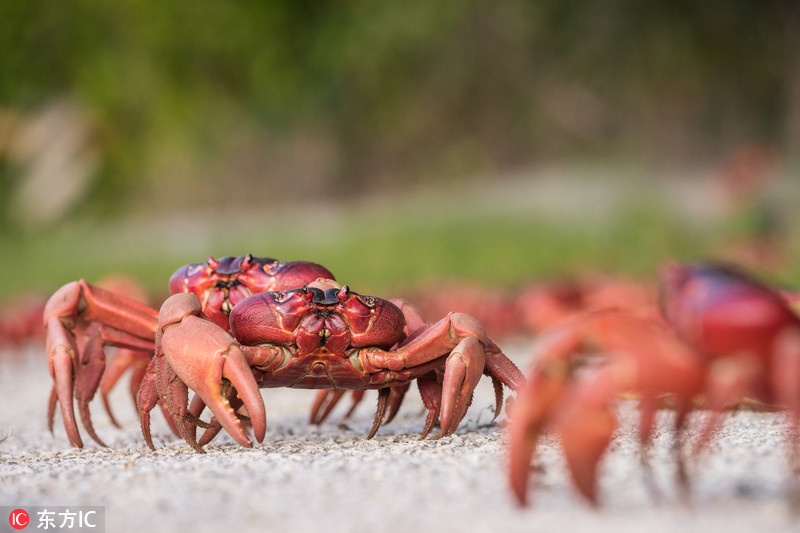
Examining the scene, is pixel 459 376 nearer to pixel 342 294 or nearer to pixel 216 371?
pixel 342 294

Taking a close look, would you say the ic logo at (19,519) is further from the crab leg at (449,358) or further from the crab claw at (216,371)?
the crab leg at (449,358)

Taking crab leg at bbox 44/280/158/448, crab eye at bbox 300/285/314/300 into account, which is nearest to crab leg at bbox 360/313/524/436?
crab eye at bbox 300/285/314/300

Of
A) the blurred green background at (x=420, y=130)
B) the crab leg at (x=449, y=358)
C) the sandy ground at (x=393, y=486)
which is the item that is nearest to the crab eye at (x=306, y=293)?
the crab leg at (x=449, y=358)

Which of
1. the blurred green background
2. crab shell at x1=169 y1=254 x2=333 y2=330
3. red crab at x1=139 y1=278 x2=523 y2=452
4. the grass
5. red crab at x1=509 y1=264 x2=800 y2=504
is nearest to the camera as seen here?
red crab at x1=509 y1=264 x2=800 y2=504

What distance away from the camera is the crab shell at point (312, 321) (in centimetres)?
271

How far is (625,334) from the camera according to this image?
1.69 meters

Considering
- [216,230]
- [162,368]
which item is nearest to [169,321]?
[162,368]

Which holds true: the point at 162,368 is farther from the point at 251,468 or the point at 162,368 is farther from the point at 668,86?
the point at 668,86

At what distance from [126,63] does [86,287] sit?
15.7 metres

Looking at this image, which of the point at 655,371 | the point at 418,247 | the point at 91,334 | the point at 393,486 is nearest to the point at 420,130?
the point at 418,247

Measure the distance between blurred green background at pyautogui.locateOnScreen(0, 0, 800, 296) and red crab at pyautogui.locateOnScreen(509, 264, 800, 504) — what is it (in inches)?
253

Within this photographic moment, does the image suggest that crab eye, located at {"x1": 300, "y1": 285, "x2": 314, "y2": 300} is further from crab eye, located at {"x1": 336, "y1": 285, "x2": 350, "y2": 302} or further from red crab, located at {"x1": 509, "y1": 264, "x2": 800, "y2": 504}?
red crab, located at {"x1": 509, "y1": 264, "x2": 800, "y2": 504}

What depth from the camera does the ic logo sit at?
1.84 m

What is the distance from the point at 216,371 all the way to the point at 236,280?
633 mm
